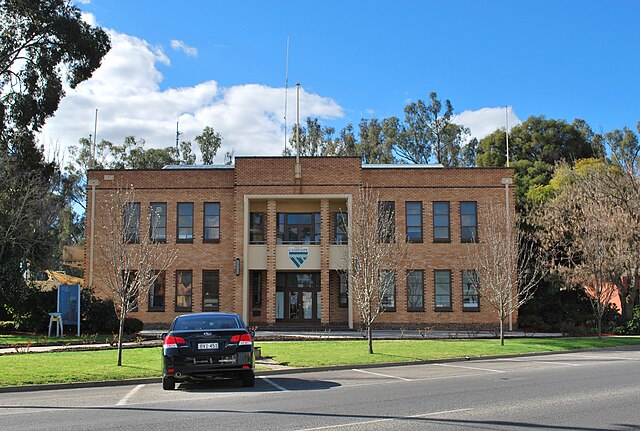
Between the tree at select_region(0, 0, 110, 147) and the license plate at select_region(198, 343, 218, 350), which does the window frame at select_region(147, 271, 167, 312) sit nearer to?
the tree at select_region(0, 0, 110, 147)

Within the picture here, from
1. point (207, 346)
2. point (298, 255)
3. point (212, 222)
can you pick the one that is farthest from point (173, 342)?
point (212, 222)

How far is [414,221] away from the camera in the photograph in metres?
33.6

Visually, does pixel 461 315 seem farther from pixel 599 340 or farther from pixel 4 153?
pixel 4 153

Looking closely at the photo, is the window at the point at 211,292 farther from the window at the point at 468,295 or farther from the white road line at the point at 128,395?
the white road line at the point at 128,395

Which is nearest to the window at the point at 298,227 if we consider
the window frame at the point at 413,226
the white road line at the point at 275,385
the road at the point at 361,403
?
the window frame at the point at 413,226

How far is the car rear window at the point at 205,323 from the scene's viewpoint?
13.2 metres

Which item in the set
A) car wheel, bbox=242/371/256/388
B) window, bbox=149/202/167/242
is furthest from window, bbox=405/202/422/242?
car wheel, bbox=242/371/256/388

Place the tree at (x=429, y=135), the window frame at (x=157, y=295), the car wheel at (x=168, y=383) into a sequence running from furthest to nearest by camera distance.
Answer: the tree at (x=429, y=135) < the window frame at (x=157, y=295) < the car wheel at (x=168, y=383)

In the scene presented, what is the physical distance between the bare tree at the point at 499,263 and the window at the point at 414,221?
2602 millimetres

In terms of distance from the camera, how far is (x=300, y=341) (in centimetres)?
2522

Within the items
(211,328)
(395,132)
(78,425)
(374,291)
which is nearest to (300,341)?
(374,291)

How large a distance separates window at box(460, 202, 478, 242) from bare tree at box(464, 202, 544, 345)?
53 cm

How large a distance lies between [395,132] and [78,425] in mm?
55218

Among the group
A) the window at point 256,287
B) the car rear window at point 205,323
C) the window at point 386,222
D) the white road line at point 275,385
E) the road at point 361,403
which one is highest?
the window at point 386,222
